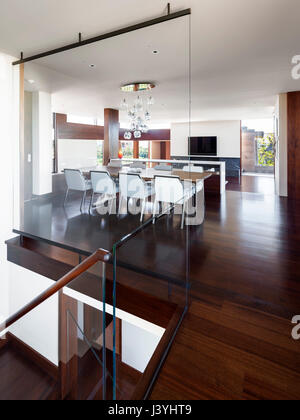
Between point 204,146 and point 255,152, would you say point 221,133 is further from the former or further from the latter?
point 255,152

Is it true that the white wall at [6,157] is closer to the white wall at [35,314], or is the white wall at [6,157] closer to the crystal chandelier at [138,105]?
the white wall at [35,314]

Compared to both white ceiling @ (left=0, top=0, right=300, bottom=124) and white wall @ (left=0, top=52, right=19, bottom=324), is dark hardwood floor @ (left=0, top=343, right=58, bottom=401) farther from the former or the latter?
white ceiling @ (left=0, top=0, right=300, bottom=124)

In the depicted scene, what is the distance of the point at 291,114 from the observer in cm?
534

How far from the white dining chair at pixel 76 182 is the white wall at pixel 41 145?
0.87ft

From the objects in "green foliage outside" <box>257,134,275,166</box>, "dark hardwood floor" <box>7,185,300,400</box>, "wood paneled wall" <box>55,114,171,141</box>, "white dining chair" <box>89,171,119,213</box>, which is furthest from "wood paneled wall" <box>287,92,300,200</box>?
"wood paneled wall" <box>55,114,171,141</box>

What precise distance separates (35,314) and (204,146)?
27.5ft

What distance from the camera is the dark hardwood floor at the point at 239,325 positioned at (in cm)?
128

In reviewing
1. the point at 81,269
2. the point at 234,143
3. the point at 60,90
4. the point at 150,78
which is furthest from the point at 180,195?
the point at 234,143

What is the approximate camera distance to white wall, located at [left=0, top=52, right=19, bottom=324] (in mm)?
3281
